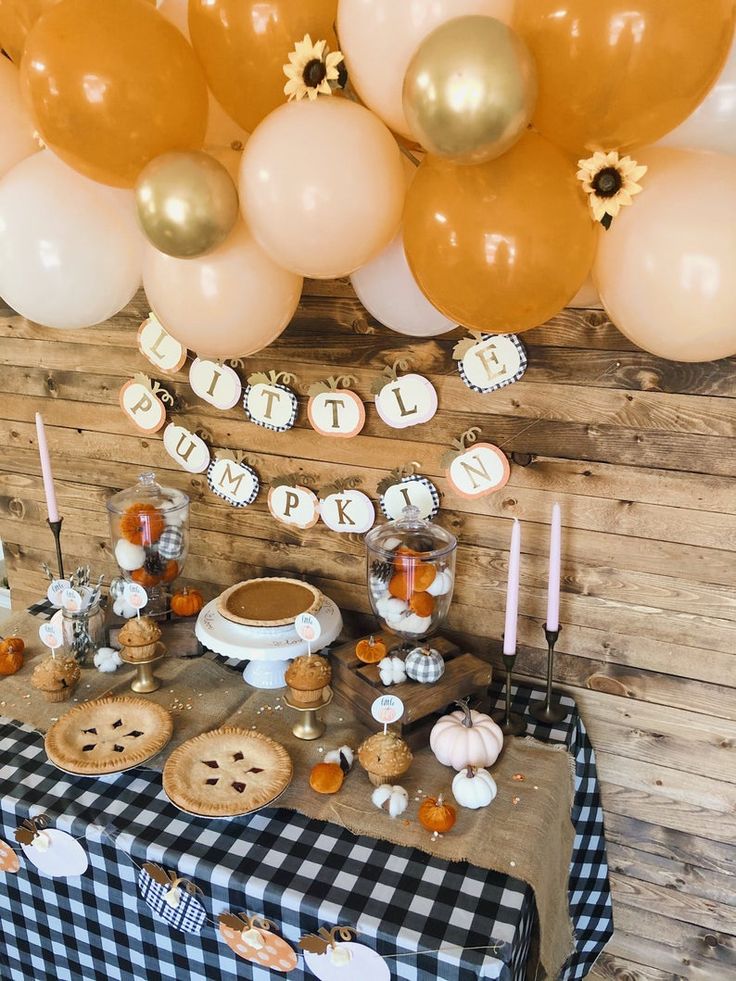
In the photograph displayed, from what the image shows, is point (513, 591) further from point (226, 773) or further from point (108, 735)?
point (108, 735)

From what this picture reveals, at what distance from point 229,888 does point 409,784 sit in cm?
30

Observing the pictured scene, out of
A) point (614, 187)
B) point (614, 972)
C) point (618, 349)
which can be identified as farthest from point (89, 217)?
point (614, 972)

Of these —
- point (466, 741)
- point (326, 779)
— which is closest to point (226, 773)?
point (326, 779)

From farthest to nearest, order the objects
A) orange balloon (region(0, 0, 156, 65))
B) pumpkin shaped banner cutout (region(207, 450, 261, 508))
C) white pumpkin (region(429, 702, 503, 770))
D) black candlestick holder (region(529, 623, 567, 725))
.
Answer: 1. pumpkin shaped banner cutout (region(207, 450, 261, 508))
2. black candlestick holder (region(529, 623, 567, 725))
3. white pumpkin (region(429, 702, 503, 770))
4. orange balloon (region(0, 0, 156, 65))

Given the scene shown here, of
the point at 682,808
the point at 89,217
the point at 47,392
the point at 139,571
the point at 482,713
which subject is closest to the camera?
the point at 89,217

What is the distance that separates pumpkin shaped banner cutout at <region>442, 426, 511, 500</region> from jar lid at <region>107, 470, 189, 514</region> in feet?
1.87

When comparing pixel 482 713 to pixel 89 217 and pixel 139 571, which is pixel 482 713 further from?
→ pixel 89 217

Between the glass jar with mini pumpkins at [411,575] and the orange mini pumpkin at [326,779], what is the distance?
0.27 meters

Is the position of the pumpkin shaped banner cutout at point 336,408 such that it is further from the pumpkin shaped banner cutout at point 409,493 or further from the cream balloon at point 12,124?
the cream balloon at point 12,124

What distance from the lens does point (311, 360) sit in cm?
150

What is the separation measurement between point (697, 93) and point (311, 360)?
881 millimetres

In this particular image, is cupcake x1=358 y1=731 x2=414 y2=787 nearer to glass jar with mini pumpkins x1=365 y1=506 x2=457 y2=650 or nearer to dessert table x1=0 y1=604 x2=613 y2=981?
dessert table x1=0 y1=604 x2=613 y2=981

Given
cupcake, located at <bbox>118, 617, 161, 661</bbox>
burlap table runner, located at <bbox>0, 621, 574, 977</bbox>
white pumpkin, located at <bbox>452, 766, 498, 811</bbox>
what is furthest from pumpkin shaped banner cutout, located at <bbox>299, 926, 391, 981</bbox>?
cupcake, located at <bbox>118, 617, 161, 661</bbox>

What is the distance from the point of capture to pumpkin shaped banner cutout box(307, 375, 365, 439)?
4.81 ft
